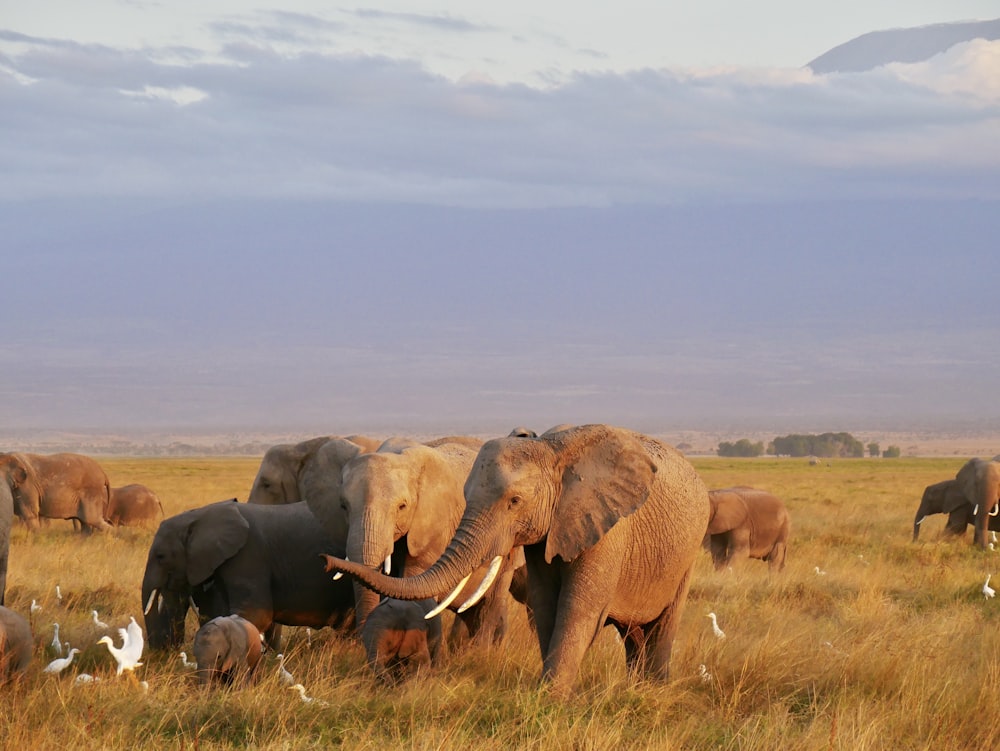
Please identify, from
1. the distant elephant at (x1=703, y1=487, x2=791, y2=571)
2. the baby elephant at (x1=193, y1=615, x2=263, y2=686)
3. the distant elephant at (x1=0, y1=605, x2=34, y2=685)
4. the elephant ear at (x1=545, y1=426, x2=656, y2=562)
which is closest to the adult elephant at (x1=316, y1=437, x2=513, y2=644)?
the baby elephant at (x1=193, y1=615, x2=263, y2=686)

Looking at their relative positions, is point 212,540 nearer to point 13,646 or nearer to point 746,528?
point 13,646

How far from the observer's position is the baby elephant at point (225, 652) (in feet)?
29.8

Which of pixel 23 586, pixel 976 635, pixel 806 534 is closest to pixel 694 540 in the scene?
pixel 976 635

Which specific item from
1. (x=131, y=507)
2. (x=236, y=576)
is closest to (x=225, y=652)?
(x=236, y=576)

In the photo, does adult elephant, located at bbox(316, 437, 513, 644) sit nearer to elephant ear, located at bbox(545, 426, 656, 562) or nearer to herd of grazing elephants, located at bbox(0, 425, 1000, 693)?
herd of grazing elephants, located at bbox(0, 425, 1000, 693)

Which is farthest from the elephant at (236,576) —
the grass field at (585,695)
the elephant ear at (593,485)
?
the elephant ear at (593,485)

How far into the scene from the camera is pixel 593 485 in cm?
843

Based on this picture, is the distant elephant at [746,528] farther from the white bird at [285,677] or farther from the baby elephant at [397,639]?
the white bird at [285,677]

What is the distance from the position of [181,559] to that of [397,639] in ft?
8.97

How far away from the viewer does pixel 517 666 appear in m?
10.0

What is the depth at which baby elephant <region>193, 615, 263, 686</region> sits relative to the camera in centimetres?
908

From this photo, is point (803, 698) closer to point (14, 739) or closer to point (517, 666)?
point (517, 666)

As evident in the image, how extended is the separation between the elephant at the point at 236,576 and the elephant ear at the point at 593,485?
3517mm

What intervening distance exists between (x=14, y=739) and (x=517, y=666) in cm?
400
